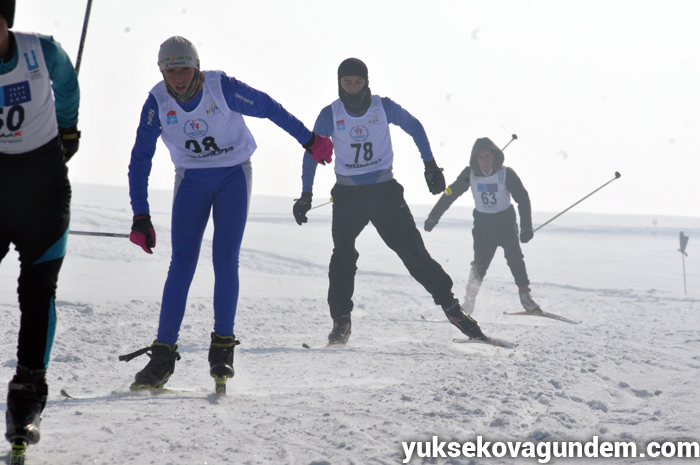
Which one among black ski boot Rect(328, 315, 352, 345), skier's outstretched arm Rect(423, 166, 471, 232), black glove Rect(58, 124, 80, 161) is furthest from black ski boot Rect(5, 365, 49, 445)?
skier's outstretched arm Rect(423, 166, 471, 232)

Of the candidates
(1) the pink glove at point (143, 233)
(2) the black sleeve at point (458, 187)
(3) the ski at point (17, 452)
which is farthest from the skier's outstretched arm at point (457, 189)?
(3) the ski at point (17, 452)

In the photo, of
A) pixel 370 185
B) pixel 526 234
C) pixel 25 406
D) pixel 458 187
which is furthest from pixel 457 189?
pixel 25 406

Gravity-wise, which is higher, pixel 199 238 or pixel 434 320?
pixel 199 238

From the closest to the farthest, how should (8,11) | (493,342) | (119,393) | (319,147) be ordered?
(8,11)
(119,393)
(319,147)
(493,342)

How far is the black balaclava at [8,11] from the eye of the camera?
2.19 m

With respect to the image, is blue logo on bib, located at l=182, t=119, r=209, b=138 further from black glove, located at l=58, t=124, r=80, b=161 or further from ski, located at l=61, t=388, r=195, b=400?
ski, located at l=61, t=388, r=195, b=400

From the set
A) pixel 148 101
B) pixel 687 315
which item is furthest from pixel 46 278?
pixel 687 315

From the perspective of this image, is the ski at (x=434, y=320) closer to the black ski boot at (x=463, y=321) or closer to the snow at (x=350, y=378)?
the snow at (x=350, y=378)

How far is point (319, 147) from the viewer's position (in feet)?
11.6

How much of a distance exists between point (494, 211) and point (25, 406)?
6.60 m

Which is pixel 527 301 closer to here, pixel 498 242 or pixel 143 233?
pixel 498 242

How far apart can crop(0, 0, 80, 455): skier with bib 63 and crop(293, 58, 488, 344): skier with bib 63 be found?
2.84 m

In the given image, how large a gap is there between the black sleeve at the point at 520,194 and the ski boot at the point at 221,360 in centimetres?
550

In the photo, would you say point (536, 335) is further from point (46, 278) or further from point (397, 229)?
point (46, 278)
